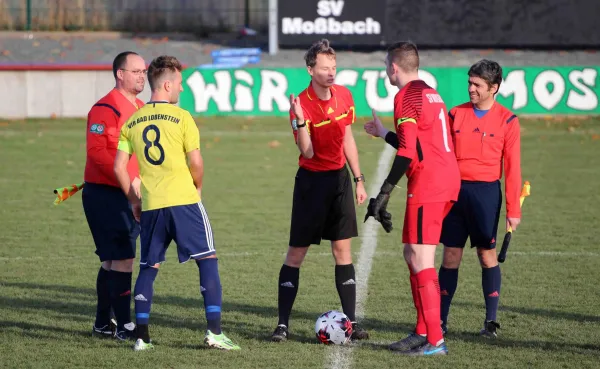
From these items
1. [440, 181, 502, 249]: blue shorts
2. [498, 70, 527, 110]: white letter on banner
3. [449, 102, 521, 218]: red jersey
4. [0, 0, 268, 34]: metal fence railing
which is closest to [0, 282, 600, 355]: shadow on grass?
[440, 181, 502, 249]: blue shorts

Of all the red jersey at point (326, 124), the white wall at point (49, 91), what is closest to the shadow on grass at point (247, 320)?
the red jersey at point (326, 124)

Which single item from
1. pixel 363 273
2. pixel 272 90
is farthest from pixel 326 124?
pixel 272 90

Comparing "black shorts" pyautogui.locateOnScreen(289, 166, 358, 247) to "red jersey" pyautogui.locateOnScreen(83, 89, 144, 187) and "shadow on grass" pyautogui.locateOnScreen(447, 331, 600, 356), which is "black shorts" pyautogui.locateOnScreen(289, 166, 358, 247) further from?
"red jersey" pyautogui.locateOnScreen(83, 89, 144, 187)

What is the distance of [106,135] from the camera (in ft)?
23.7

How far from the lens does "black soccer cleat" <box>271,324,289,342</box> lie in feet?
23.6

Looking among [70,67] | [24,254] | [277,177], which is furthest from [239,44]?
[24,254]

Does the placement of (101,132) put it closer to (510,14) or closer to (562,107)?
(562,107)

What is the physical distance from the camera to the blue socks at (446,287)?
7426 mm

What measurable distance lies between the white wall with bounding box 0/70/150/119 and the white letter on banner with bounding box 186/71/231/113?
129 cm

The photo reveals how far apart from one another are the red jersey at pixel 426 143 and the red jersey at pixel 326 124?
671 mm

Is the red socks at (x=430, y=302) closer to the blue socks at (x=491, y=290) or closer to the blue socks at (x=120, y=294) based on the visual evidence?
the blue socks at (x=491, y=290)

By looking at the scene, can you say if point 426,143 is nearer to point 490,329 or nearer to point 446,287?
point 446,287

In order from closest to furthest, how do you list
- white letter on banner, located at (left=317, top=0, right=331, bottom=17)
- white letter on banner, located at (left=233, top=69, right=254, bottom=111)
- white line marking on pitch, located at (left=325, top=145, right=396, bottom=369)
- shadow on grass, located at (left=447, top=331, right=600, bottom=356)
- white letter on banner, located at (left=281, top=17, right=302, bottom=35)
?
white line marking on pitch, located at (left=325, top=145, right=396, bottom=369)
shadow on grass, located at (left=447, top=331, right=600, bottom=356)
white letter on banner, located at (left=233, top=69, right=254, bottom=111)
white letter on banner, located at (left=317, top=0, right=331, bottom=17)
white letter on banner, located at (left=281, top=17, right=302, bottom=35)

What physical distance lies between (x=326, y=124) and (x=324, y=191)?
0.52 metres
